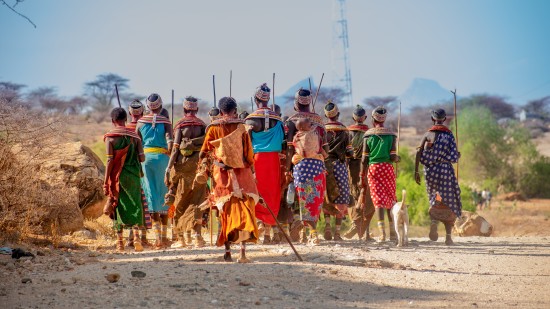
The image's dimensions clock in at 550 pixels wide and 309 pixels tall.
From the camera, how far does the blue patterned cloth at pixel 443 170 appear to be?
12.9 meters

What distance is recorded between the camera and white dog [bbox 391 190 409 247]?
1229 cm

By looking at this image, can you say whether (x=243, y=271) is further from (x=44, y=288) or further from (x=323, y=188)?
(x=323, y=188)

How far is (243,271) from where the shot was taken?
903cm

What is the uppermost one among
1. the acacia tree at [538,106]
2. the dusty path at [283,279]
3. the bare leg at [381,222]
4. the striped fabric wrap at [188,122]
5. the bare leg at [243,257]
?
the acacia tree at [538,106]

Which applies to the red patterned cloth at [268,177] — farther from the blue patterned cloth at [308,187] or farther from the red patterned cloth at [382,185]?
the red patterned cloth at [382,185]

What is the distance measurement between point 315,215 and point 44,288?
183 inches

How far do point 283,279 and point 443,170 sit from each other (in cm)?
497

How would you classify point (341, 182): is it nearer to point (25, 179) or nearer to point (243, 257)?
point (243, 257)

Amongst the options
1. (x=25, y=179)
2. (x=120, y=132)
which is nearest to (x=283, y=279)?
(x=120, y=132)

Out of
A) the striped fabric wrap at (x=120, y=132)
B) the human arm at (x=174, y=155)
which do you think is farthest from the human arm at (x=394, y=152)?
the striped fabric wrap at (x=120, y=132)

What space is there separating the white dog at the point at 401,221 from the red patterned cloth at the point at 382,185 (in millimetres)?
646

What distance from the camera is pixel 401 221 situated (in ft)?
40.8

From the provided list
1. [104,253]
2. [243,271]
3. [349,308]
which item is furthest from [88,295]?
[104,253]

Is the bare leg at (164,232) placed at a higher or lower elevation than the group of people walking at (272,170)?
lower
